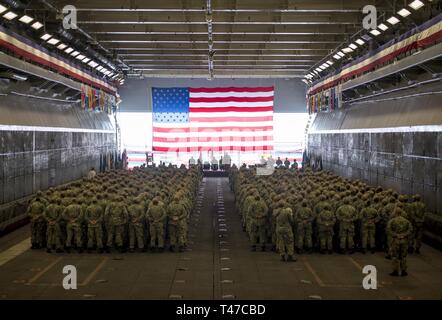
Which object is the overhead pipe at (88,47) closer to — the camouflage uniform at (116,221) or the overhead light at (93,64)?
the overhead light at (93,64)

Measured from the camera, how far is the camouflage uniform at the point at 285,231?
18406mm

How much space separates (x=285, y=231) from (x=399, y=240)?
336 centimetres

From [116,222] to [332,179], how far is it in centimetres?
1389

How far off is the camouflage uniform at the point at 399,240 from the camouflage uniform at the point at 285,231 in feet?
9.58

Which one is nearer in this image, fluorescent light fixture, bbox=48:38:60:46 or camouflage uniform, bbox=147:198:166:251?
camouflage uniform, bbox=147:198:166:251

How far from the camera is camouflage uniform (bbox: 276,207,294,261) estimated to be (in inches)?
725

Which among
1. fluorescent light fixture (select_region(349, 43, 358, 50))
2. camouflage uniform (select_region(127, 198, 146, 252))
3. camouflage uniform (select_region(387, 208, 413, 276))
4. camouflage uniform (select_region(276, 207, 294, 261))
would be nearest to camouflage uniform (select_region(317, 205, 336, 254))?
camouflage uniform (select_region(276, 207, 294, 261))

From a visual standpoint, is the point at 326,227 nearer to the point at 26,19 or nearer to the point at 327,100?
the point at 26,19

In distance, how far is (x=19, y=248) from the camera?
67.9ft

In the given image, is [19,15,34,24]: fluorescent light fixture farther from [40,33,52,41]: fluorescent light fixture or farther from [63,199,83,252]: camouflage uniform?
[63,199,83,252]: camouflage uniform

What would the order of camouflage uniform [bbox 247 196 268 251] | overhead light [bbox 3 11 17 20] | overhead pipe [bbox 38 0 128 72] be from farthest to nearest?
overhead pipe [bbox 38 0 128 72], overhead light [bbox 3 11 17 20], camouflage uniform [bbox 247 196 268 251]

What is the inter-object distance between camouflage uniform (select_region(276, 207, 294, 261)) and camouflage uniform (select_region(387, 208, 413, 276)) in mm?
2921

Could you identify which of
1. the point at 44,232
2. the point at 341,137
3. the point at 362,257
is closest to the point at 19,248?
the point at 44,232
